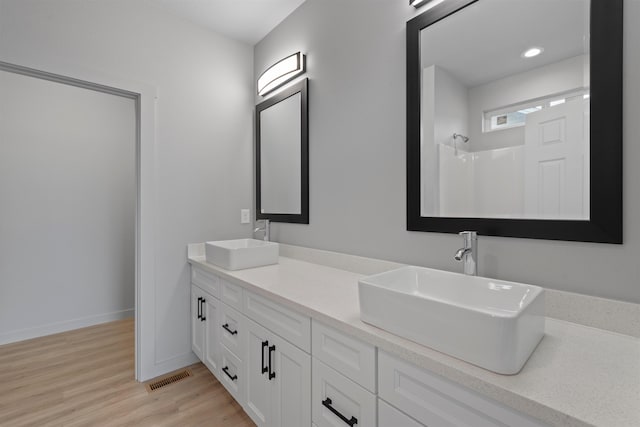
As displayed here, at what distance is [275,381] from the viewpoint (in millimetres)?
1287

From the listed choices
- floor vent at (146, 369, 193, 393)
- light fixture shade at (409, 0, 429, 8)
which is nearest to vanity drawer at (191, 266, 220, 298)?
floor vent at (146, 369, 193, 393)

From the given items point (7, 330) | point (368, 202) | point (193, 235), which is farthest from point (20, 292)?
point (368, 202)

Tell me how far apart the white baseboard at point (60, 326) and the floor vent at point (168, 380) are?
141 cm

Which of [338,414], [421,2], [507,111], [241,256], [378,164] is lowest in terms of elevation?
[338,414]

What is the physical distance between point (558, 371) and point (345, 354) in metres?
0.55

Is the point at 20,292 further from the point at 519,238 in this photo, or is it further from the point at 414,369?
the point at 519,238

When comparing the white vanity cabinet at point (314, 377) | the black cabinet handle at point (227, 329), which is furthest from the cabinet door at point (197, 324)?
the black cabinet handle at point (227, 329)

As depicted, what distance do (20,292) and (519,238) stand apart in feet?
11.8

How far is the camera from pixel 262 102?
2359 millimetres

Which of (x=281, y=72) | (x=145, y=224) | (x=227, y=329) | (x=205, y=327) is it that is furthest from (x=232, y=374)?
(x=281, y=72)

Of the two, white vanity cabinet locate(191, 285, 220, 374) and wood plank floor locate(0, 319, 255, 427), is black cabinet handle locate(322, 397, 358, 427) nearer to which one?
wood plank floor locate(0, 319, 255, 427)

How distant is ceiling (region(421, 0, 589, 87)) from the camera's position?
3.11 feet

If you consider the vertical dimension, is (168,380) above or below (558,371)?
below

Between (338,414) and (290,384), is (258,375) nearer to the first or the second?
(290,384)
